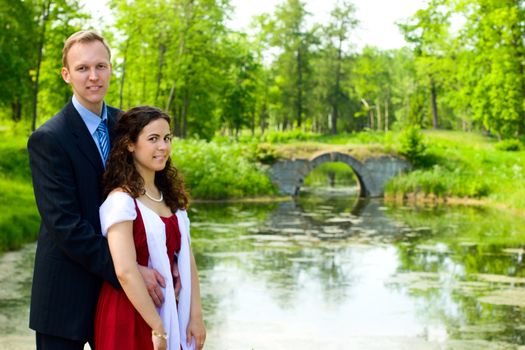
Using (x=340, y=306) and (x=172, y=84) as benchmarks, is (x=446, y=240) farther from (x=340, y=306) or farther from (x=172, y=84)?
(x=172, y=84)

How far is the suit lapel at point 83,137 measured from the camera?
2.89 metres

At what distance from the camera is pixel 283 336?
7727 mm

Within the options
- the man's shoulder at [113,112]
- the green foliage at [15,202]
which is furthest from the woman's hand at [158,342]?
A: the green foliage at [15,202]

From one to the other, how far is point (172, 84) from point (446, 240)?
2056 centimetres

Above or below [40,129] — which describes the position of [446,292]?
below

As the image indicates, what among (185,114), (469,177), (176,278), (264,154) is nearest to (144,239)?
(176,278)

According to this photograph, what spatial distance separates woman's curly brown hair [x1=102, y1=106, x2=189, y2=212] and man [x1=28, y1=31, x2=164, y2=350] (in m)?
0.07

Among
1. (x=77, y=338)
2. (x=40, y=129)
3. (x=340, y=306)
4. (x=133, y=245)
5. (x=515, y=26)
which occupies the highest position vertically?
(x=515, y=26)

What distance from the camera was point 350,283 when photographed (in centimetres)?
1097

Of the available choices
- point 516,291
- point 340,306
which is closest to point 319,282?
point 340,306

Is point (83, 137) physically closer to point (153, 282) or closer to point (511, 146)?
point (153, 282)

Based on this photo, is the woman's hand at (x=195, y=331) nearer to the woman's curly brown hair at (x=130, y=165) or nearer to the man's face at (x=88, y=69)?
the woman's curly brown hair at (x=130, y=165)

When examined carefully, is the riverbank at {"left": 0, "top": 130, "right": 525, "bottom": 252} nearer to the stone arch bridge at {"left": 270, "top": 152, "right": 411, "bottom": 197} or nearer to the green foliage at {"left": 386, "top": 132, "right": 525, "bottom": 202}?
the green foliage at {"left": 386, "top": 132, "right": 525, "bottom": 202}

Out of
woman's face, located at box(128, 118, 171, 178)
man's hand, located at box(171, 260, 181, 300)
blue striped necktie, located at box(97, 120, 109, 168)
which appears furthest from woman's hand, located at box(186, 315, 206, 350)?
blue striped necktie, located at box(97, 120, 109, 168)
